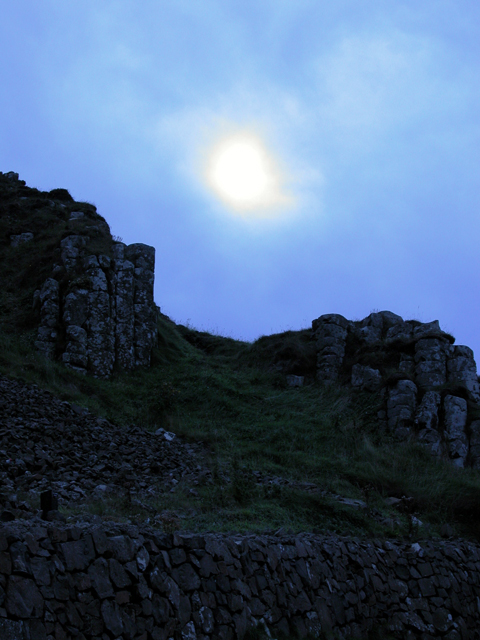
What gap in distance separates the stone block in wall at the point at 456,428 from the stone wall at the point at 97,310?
10.7 meters

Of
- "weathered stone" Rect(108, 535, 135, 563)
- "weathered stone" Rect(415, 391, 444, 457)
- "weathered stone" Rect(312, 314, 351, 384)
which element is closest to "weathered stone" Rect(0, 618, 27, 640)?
"weathered stone" Rect(108, 535, 135, 563)

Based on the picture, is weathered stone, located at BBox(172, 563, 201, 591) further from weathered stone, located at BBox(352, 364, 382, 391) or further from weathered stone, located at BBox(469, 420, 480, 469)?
weathered stone, located at BBox(352, 364, 382, 391)

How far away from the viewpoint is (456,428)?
19.4m

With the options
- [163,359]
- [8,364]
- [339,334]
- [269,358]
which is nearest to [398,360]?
[339,334]

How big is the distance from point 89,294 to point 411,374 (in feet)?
39.0

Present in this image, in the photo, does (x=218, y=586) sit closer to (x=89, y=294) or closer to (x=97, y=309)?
(x=97, y=309)

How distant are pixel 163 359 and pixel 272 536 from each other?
1473 cm

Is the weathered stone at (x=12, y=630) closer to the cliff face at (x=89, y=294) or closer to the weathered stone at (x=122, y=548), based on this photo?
the weathered stone at (x=122, y=548)

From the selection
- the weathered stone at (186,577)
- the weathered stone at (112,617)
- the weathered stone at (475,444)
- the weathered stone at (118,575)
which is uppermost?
the weathered stone at (475,444)

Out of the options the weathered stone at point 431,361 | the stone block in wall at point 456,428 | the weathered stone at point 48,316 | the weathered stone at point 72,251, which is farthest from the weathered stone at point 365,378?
the weathered stone at point 72,251

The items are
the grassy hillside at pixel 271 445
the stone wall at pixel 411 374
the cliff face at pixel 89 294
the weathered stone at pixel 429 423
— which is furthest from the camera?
the cliff face at pixel 89 294

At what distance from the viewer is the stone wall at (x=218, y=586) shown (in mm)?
5820

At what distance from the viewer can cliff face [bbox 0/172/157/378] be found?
Answer: 814 inches

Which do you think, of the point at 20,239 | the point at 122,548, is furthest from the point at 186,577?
the point at 20,239
